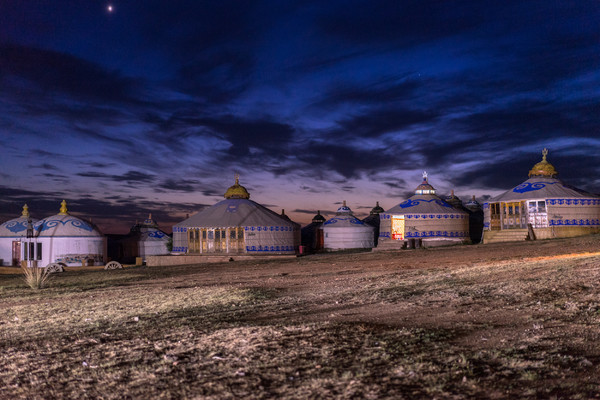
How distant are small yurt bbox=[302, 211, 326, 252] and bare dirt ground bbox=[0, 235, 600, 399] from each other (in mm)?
30731

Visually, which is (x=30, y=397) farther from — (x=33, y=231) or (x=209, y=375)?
(x=33, y=231)

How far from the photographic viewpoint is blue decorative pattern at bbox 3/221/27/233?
2933 cm

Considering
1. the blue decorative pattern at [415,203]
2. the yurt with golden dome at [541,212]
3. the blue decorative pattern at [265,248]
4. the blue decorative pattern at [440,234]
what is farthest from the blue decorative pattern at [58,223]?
the yurt with golden dome at [541,212]

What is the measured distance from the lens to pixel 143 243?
121 feet

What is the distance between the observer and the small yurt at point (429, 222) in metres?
30.6

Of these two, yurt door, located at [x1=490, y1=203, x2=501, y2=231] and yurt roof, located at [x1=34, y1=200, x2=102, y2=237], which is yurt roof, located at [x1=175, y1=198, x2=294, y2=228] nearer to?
yurt roof, located at [x1=34, y1=200, x2=102, y2=237]

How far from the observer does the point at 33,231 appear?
1116 inches

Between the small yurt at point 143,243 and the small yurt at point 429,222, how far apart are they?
56.6ft

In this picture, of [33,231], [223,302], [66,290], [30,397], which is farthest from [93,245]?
[30,397]

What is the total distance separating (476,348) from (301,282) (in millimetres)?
7185

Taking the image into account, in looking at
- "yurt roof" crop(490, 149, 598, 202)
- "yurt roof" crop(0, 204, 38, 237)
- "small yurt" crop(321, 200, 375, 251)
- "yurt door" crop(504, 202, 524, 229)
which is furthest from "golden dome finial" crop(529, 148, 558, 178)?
"yurt roof" crop(0, 204, 38, 237)

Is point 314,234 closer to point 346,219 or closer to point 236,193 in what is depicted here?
point 346,219

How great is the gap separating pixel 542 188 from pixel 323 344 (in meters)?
25.5

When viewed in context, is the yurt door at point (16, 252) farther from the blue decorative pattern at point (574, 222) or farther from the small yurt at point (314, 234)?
the blue decorative pattern at point (574, 222)
